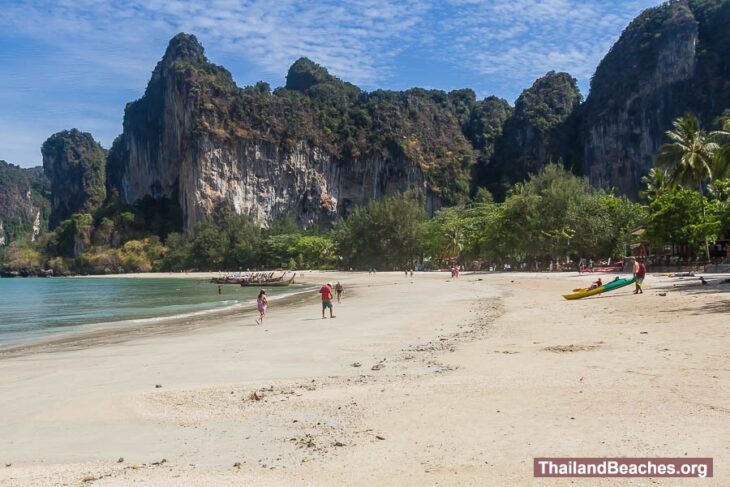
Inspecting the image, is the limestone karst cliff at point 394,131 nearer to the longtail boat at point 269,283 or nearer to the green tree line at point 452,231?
the green tree line at point 452,231

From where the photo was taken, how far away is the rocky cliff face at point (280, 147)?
445 ft

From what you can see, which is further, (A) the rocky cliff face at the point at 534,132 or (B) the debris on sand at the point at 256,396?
(A) the rocky cliff face at the point at 534,132

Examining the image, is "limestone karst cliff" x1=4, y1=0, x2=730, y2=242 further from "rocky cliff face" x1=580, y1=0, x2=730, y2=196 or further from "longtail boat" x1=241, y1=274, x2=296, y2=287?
"longtail boat" x1=241, y1=274, x2=296, y2=287

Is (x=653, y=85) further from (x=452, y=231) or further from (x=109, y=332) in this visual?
(x=109, y=332)

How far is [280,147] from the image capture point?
5620 inches

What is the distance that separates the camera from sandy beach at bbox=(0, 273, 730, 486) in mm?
5496

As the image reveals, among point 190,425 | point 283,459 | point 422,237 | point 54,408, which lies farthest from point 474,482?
point 422,237

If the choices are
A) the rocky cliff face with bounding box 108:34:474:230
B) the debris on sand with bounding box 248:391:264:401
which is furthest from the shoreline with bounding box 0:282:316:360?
the rocky cliff face with bounding box 108:34:474:230

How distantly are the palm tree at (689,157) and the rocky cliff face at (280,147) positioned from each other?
4057 inches

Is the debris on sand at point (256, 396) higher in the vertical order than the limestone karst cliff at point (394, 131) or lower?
lower

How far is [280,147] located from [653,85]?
87.3 metres

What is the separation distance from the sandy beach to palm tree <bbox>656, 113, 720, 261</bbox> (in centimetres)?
3298

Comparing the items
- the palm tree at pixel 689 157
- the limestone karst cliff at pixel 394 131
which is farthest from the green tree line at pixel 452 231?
the limestone karst cliff at pixel 394 131

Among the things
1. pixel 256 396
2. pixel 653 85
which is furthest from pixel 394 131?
pixel 256 396
